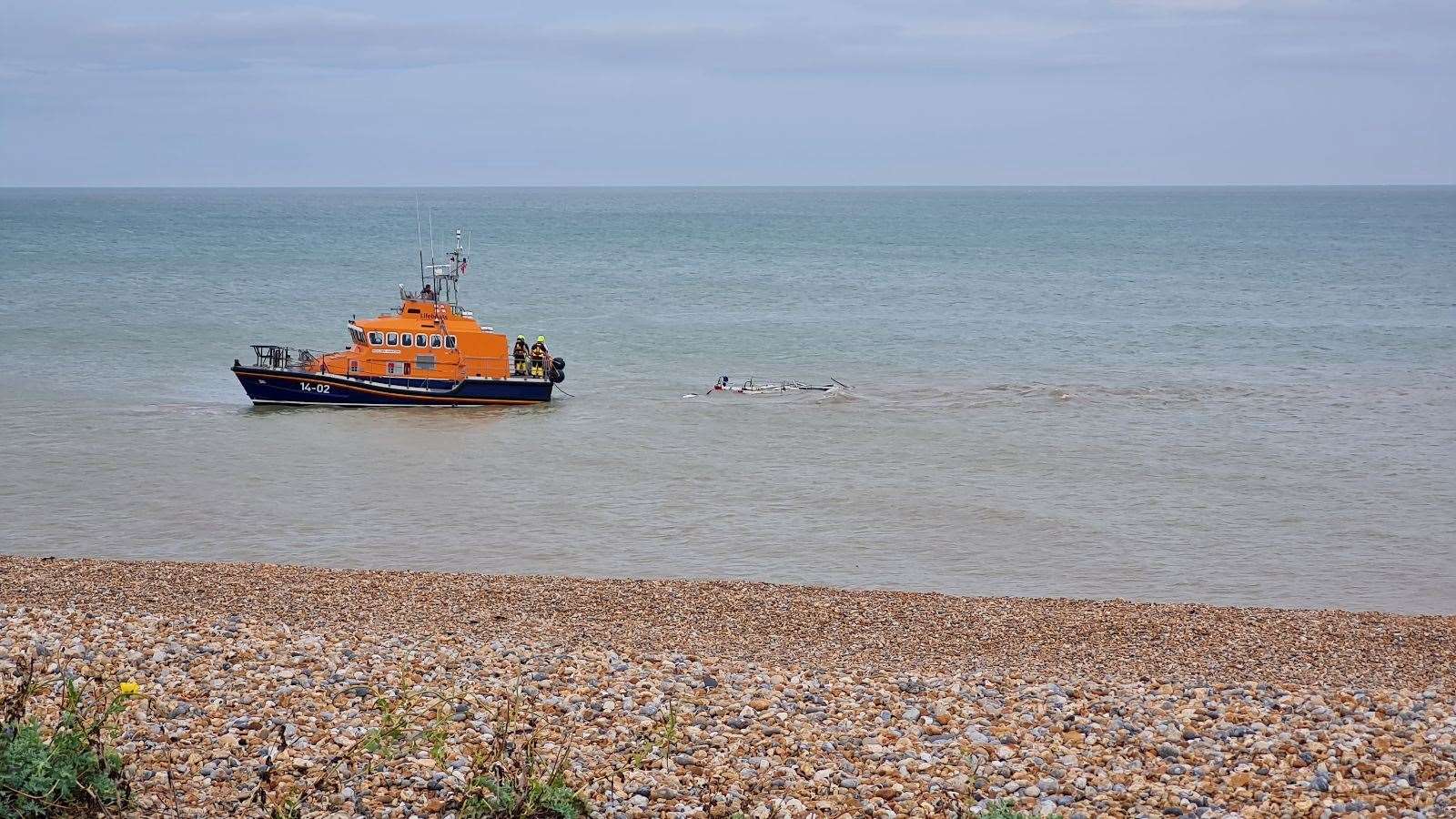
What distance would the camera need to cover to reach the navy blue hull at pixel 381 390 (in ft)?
88.3

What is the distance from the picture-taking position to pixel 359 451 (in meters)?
23.2

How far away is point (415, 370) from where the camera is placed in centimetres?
2752

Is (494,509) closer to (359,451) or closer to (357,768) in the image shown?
(359,451)

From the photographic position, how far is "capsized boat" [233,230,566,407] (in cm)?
2711

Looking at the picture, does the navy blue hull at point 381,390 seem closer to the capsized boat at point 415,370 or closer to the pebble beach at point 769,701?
the capsized boat at point 415,370

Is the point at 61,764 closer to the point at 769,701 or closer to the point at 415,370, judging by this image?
the point at 769,701

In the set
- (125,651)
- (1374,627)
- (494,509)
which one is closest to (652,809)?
(125,651)

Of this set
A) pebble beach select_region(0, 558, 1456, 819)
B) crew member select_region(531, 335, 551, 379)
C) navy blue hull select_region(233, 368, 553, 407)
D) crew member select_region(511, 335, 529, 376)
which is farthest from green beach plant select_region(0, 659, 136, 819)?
crew member select_region(511, 335, 529, 376)

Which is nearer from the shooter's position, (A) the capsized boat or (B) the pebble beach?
(B) the pebble beach

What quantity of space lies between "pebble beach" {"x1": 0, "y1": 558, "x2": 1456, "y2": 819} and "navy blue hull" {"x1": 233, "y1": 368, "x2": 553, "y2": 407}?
47.4 feet

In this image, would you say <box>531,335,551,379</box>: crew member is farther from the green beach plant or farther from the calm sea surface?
the green beach plant

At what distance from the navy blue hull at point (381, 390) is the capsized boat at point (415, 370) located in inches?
0.7

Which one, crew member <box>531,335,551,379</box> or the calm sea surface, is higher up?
crew member <box>531,335,551,379</box>


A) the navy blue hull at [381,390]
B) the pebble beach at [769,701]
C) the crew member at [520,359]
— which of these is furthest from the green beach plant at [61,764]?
the crew member at [520,359]
